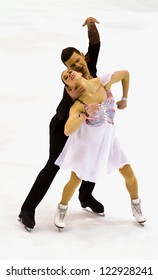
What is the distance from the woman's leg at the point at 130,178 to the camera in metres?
3.84

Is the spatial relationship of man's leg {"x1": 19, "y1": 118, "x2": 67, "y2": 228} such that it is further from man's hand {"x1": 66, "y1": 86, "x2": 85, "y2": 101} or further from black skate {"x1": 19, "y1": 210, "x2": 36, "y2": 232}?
man's hand {"x1": 66, "y1": 86, "x2": 85, "y2": 101}

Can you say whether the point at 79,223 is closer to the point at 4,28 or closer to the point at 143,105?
the point at 143,105

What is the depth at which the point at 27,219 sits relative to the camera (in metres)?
3.90

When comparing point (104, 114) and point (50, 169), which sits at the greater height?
point (104, 114)

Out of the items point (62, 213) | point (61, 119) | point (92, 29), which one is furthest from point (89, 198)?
point (92, 29)

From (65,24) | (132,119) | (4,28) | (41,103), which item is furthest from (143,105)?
(4,28)

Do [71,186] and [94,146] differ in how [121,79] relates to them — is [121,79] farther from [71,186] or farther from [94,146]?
[71,186]

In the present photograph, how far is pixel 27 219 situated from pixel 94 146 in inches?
24.9

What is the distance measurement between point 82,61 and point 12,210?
1.15 meters

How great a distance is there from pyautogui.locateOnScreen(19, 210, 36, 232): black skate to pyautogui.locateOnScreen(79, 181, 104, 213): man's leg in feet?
1.31

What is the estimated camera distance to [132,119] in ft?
19.6

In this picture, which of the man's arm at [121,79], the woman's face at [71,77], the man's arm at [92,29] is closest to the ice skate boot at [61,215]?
the man's arm at [121,79]

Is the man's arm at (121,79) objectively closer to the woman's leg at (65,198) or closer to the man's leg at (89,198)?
the woman's leg at (65,198)

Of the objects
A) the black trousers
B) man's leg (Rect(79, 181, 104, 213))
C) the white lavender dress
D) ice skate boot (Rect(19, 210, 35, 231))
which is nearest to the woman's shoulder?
the white lavender dress
